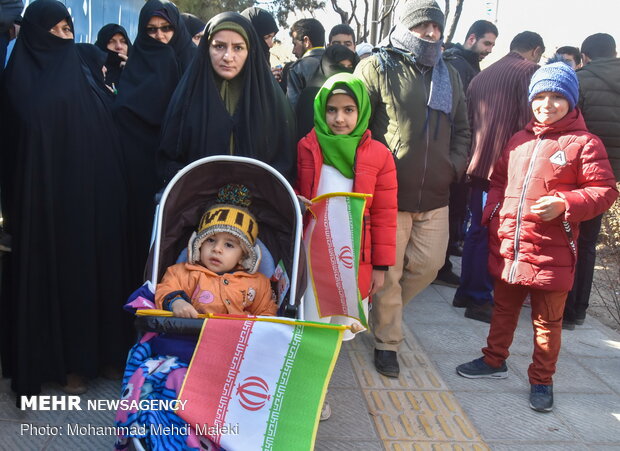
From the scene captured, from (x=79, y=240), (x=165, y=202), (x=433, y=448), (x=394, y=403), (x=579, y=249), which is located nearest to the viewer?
(x=165, y=202)

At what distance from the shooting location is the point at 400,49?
3.56m

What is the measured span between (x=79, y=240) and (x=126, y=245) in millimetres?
308

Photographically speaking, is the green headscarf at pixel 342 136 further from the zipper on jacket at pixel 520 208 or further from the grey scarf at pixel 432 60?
the zipper on jacket at pixel 520 208

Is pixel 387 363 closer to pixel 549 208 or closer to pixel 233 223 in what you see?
pixel 549 208

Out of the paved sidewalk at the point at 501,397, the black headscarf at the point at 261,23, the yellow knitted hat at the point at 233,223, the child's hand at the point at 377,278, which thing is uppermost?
the black headscarf at the point at 261,23

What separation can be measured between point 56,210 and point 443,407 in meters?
2.49

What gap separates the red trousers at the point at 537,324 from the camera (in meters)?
3.29

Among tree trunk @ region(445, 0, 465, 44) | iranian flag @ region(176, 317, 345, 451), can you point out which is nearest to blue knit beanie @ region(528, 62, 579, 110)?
iranian flag @ region(176, 317, 345, 451)

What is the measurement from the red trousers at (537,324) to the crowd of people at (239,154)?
10 millimetres

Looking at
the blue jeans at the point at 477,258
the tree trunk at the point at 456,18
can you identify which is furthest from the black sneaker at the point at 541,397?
the tree trunk at the point at 456,18

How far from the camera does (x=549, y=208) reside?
3076 mm

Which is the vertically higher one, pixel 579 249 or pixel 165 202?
pixel 165 202

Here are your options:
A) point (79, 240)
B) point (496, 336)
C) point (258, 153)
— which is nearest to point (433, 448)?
point (496, 336)

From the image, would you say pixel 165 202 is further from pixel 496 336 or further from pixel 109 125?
pixel 496 336
